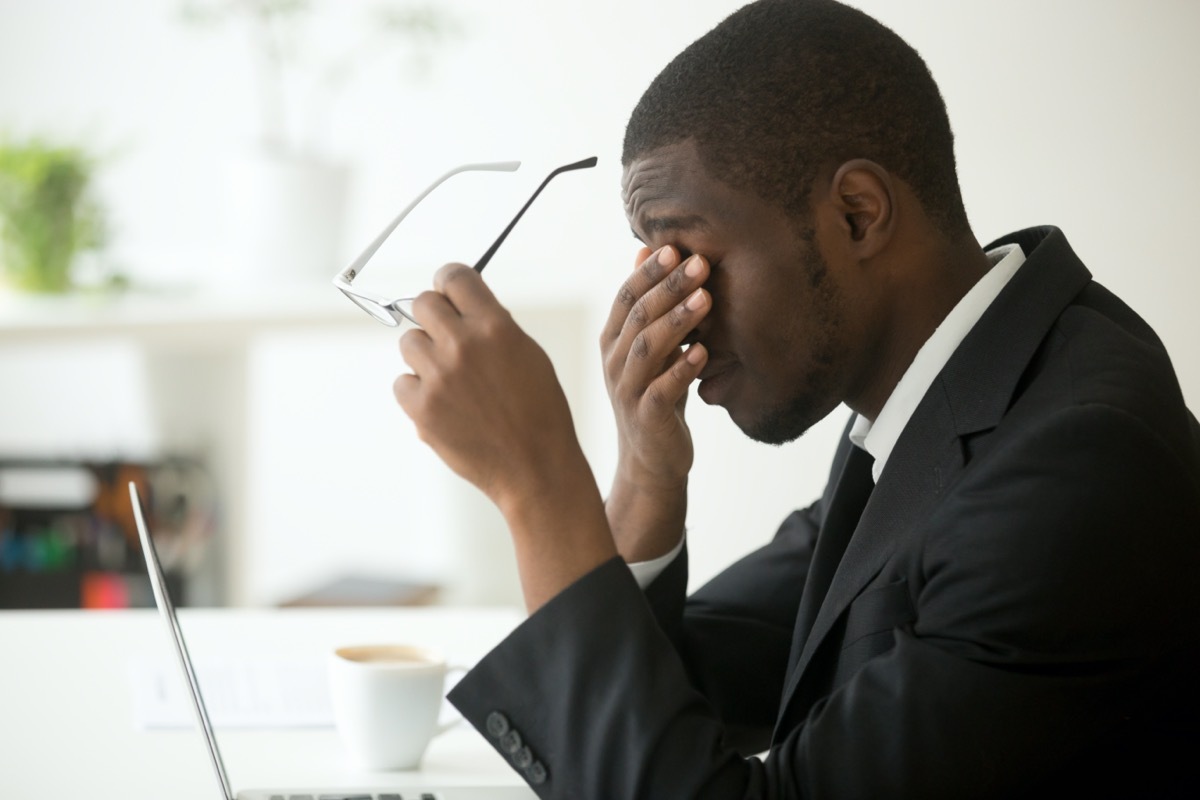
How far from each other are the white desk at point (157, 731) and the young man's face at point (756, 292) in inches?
15.1

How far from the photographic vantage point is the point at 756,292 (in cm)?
100

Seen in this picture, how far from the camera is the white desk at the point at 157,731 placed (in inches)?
38.6

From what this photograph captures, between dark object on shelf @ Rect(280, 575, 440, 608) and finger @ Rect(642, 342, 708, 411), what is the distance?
5.13 feet

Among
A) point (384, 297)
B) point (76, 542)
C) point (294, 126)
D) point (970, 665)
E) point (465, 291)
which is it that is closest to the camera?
point (970, 665)

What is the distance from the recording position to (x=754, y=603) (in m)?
1.30

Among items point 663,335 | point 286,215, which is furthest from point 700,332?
point 286,215

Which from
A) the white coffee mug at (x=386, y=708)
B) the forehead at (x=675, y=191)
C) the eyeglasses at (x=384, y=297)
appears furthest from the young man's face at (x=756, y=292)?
the white coffee mug at (x=386, y=708)

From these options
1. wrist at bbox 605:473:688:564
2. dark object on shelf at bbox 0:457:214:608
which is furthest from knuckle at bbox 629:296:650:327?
dark object on shelf at bbox 0:457:214:608

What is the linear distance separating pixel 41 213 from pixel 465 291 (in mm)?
2150

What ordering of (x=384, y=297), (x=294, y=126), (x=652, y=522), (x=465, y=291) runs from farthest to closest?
(x=294, y=126) → (x=652, y=522) → (x=384, y=297) → (x=465, y=291)

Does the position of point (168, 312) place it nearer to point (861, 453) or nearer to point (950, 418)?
point (861, 453)

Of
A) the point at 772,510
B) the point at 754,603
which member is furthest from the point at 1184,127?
the point at 754,603

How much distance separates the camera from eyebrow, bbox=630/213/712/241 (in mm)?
1005

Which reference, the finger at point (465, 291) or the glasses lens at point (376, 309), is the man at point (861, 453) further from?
the glasses lens at point (376, 309)
